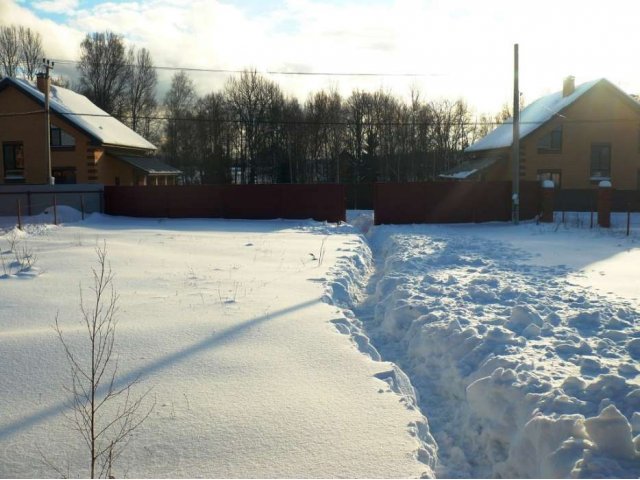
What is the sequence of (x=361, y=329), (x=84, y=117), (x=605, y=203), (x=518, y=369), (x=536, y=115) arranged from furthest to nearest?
1. (x=536, y=115)
2. (x=84, y=117)
3. (x=605, y=203)
4. (x=361, y=329)
5. (x=518, y=369)

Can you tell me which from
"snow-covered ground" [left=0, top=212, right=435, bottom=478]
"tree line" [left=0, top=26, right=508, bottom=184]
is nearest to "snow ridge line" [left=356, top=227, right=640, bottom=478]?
"snow-covered ground" [left=0, top=212, right=435, bottom=478]

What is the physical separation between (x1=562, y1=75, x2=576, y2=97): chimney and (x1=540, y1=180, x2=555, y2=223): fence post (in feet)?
44.3

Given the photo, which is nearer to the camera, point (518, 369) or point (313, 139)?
point (518, 369)

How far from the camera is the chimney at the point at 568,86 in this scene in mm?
34906

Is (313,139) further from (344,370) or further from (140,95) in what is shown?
(344,370)

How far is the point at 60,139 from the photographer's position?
31.9 meters

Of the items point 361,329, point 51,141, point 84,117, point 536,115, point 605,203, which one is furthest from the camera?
point 536,115

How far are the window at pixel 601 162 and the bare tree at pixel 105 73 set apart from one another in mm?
44124

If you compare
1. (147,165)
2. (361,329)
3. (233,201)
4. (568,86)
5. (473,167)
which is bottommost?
(361,329)

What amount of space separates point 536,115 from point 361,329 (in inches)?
1275

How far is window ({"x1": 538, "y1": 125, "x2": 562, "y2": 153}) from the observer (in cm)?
3450

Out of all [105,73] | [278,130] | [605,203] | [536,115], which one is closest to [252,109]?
[278,130]

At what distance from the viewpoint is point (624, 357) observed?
5426mm

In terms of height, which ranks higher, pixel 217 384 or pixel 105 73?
pixel 105 73
